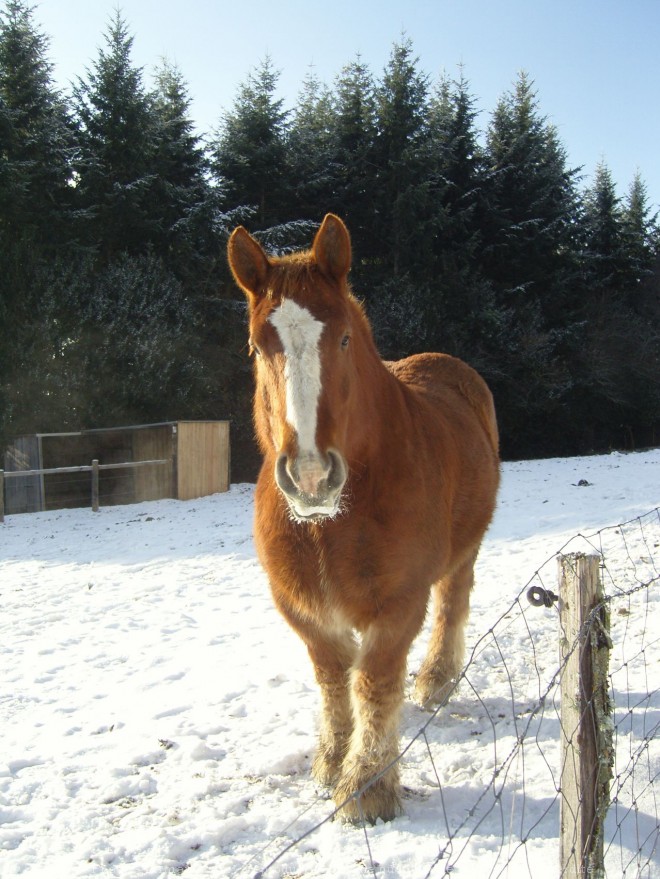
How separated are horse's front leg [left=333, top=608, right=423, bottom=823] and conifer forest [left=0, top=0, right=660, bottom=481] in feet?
44.7

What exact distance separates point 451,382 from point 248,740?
269 cm

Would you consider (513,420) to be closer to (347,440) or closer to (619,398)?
(619,398)

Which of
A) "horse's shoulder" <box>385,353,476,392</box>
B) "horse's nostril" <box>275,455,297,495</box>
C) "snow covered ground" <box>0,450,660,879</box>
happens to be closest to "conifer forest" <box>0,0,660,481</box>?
"snow covered ground" <box>0,450,660,879</box>

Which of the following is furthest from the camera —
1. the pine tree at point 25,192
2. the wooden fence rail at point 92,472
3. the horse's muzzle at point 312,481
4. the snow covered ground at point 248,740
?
the pine tree at point 25,192

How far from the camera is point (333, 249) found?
2709mm

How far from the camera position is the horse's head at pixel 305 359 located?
7.40ft

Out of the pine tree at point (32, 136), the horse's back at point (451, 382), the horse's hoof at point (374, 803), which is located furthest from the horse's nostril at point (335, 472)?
the pine tree at point (32, 136)

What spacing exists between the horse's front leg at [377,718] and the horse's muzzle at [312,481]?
0.78 metres

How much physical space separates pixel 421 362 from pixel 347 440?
91.0 inches

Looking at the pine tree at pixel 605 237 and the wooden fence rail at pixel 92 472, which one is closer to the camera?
the wooden fence rail at pixel 92 472

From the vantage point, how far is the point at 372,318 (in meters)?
19.0

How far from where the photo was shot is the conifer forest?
15594 millimetres

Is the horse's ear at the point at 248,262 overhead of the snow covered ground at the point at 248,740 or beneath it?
overhead

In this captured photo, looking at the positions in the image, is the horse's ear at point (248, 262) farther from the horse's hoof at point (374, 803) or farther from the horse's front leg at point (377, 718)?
the horse's hoof at point (374, 803)
